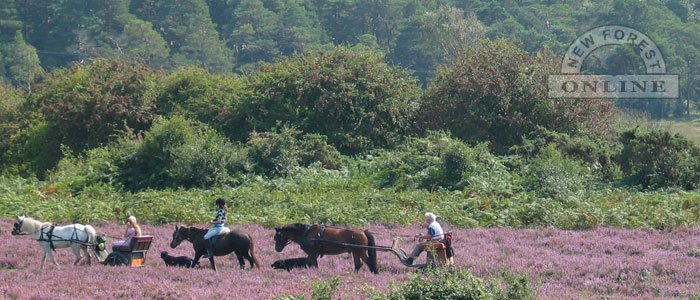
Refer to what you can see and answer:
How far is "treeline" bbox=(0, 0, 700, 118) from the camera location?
258ft

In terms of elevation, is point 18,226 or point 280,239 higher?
point 18,226

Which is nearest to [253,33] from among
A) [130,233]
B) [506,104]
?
[506,104]

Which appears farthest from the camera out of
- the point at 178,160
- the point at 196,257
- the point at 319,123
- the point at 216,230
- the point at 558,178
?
the point at 319,123

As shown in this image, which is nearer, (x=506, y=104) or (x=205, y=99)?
(x=506, y=104)

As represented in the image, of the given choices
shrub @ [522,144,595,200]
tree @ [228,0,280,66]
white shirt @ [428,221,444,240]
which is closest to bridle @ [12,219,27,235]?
white shirt @ [428,221,444,240]

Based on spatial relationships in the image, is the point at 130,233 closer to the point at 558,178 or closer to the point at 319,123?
the point at 558,178

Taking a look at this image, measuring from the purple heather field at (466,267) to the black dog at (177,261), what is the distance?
0.95ft

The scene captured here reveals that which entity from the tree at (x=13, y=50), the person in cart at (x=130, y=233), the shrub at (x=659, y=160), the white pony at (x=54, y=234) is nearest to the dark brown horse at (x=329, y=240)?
the person in cart at (x=130, y=233)

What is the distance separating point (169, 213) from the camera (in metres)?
20.6

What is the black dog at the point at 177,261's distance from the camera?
14.4m

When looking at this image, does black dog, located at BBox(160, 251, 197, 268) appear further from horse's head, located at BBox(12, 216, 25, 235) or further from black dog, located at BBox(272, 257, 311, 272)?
horse's head, located at BBox(12, 216, 25, 235)

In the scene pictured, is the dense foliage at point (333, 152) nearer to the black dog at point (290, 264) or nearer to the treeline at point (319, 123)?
the treeline at point (319, 123)

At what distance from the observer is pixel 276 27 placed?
93500mm

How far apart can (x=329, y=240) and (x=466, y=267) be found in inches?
A: 102
